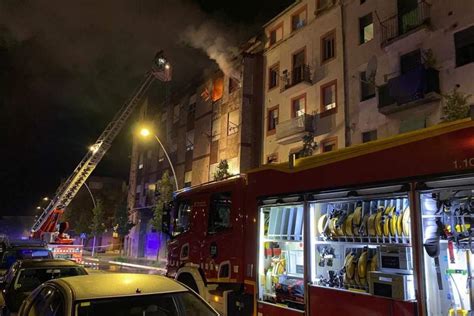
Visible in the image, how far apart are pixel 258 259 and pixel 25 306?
11.8ft

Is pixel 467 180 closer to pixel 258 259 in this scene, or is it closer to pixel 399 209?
pixel 399 209

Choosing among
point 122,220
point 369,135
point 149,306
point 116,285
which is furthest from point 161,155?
point 149,306

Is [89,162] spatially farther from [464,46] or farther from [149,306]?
[149,306]

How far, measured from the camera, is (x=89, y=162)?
93.1ft

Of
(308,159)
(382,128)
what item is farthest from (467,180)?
(382,128)

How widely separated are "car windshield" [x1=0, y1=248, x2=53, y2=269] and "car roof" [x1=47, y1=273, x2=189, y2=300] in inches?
381

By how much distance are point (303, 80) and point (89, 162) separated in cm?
1657

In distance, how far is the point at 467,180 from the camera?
412 cm

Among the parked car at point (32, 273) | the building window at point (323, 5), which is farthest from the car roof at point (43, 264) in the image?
the building window at point (323, 5)

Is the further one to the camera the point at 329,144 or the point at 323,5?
the point at 323,5

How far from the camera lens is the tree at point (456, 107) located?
13.1m

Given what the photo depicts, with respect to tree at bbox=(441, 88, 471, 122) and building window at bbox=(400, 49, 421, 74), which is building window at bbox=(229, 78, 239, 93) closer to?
building window at bbox=(400, 49, 421, 74)

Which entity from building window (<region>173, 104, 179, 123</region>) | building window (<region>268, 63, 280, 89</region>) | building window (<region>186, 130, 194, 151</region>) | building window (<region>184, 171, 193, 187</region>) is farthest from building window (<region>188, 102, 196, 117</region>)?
building window (<region>268, 63, 280, 89</region>)

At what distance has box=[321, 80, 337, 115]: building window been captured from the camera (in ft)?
64.4
